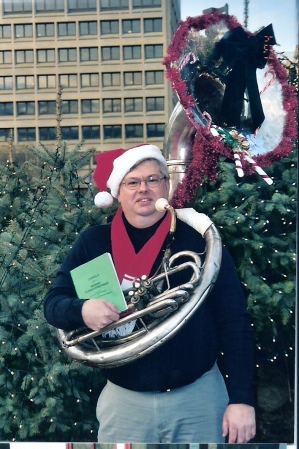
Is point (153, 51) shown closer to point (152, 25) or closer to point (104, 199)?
point (152, 25)

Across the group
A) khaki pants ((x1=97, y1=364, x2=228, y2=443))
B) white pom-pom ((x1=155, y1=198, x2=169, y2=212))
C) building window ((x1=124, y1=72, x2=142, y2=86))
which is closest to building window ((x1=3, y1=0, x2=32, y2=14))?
building window ((x1=124, y1=72, x2=142, y2=86))

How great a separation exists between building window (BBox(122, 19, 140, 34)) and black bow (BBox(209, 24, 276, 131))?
0.38 meters

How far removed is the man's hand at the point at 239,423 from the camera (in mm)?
3080

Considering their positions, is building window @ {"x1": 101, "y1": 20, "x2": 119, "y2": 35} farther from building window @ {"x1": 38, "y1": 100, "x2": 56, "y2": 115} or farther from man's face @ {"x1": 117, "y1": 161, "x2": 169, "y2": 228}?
man's face @ {"x1": 117, "y1": 161, "x2": 169, "y2": 228}

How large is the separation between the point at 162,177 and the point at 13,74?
876 millimetres

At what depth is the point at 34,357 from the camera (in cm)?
322

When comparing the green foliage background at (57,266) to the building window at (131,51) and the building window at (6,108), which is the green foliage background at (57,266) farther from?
the building window at (131,51)

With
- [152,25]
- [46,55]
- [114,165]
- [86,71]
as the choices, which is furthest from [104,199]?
[152,25]

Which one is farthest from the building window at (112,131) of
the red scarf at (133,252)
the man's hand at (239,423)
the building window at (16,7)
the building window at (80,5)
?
the man's hand at (239,423)

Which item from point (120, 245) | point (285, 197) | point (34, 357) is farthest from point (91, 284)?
point (285, 197)

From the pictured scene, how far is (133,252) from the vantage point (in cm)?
307

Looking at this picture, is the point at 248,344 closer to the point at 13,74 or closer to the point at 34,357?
the point at 34,357

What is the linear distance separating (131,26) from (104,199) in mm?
829

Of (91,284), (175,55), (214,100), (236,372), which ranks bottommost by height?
(236,372)
